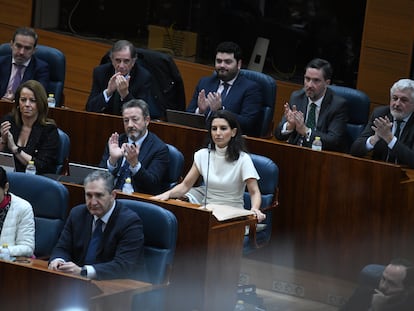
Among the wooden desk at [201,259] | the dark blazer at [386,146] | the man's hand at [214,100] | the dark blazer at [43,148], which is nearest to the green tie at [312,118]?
the dark blazer at [386,146]

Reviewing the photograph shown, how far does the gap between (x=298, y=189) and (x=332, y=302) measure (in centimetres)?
67

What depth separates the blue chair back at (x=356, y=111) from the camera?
6934 mm

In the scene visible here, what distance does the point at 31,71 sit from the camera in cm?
760

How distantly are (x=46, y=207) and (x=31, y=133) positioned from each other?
3.16ft

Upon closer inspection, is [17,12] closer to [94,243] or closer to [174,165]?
[174,165]

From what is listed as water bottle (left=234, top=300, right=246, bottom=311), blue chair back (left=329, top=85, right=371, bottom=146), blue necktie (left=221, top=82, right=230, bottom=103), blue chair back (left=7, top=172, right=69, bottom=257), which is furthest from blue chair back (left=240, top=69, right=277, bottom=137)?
blue chair back (left=7, top=172, right=69, bottom=257)

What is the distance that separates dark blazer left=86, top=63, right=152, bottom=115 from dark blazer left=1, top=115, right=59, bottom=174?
70 cm

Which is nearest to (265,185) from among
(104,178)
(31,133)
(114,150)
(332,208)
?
(332,208)

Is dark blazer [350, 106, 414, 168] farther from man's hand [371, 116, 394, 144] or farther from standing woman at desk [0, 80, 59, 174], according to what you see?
standing woman at desk [0, 80, 59, 174]

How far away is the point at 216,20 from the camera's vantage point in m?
8.70

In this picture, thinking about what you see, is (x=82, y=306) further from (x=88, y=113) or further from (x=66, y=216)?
(x=88, y=113)

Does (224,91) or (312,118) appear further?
(224,91)

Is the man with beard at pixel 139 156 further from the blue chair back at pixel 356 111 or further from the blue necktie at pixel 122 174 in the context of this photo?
the blue chair back at pixel 356 111

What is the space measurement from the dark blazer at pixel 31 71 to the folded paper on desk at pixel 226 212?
2099 millimetres
